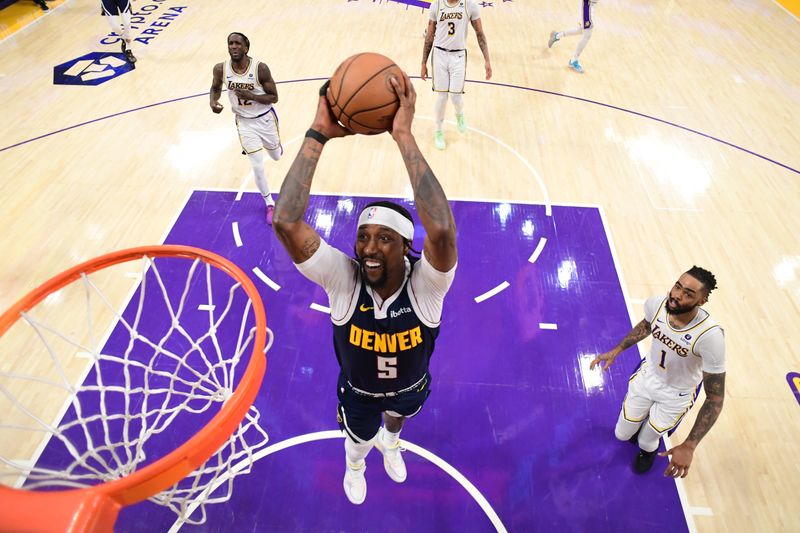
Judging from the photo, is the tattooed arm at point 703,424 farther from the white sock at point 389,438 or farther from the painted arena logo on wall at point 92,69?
the painted arena logo on wall at point 92,69

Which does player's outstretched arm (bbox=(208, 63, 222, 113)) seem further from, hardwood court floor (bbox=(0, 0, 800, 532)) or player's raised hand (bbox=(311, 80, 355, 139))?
player's raised hand (bbox=(311, 80, 355, 139))

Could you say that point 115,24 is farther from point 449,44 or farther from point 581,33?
point 581,33

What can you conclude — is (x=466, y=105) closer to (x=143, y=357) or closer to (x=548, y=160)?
(x=548, y=160)

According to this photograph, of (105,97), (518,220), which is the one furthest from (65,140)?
(518,220)

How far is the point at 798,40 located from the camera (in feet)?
32.1

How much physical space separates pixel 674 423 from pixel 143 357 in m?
4.31

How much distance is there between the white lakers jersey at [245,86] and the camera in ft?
16.3

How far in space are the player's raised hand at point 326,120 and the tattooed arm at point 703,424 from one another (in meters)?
2.58

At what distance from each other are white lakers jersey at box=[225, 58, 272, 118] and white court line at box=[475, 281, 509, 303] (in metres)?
2.95

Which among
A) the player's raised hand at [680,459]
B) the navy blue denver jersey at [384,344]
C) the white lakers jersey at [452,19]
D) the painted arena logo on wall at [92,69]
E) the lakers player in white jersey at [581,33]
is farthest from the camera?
the painted arena logo on wall at [92,69]

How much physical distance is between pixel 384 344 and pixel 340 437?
1.72m

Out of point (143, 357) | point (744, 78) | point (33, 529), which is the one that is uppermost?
point (33, 529)

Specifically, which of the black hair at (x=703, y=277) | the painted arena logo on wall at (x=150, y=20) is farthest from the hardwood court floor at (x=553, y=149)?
the black hair at (x=703, y=277)

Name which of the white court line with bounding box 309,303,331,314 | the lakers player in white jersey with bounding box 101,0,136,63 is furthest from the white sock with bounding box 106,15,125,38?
the white court line with bounding box 309,303,331,314
